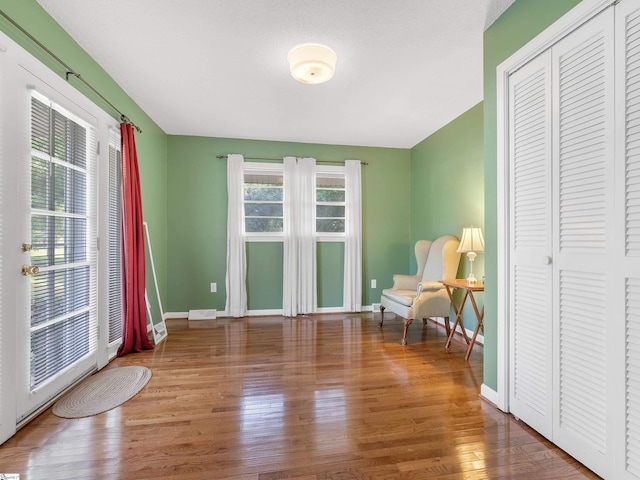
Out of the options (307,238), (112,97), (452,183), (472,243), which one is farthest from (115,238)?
(452,183)

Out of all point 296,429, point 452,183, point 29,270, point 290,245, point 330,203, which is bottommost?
point 296,429

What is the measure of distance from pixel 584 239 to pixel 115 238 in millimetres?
3534

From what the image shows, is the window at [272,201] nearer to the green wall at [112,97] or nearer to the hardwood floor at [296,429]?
the green wall at [112,97]

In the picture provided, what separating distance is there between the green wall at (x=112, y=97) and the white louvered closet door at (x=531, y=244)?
2.98 metres

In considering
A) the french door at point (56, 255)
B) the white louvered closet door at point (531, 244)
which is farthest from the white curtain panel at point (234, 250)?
the white louvered closet door at point (531, 244)

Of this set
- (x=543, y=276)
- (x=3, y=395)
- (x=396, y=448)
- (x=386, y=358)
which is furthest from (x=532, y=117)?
(x=3, y=395)

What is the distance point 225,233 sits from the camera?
438 centimetres

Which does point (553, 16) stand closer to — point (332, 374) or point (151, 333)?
point (332, 374)

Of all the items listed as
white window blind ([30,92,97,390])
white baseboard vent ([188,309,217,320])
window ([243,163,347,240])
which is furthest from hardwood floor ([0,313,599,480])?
window ([243,163,347,240])

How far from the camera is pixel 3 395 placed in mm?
1613

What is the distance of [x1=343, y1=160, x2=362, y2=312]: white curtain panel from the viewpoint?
14.9 feet

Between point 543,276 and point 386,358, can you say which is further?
point 386,358

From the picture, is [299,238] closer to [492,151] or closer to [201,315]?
[201,315]

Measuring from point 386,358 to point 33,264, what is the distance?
2.77 meters
